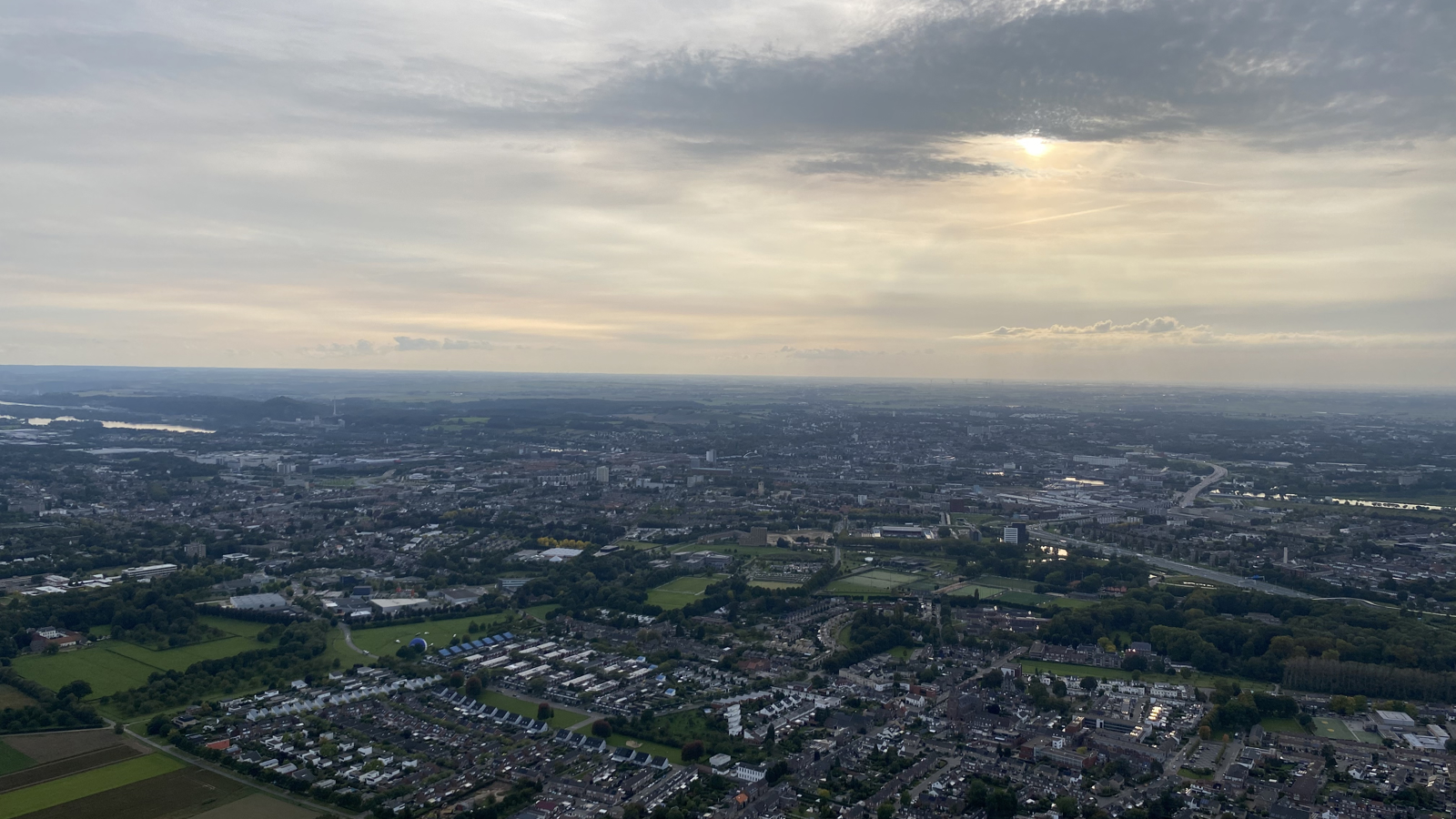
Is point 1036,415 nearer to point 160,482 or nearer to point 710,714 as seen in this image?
point 160,482

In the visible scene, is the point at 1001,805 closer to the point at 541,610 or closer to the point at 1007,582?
the point at 541,610

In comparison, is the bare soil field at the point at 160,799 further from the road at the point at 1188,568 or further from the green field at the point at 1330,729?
the road at the point at 1188,568

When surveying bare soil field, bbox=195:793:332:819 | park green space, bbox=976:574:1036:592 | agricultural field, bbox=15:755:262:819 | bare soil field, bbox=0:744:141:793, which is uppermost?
park green space, bbox=976:574:1036:592

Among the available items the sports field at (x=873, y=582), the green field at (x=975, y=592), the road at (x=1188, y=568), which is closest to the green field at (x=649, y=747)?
the sports field at (x=873, y=582)

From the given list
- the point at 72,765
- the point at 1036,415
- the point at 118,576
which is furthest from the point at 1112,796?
the point at 1036,415

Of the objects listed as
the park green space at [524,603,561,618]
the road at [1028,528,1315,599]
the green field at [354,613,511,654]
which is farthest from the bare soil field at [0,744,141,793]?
the road at [1028,528,1315,599]

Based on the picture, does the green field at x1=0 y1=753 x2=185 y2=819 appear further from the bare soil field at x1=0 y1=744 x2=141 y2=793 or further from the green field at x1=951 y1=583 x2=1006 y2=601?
the green field at x1=951 y1=583 x2=1006 y2=601
